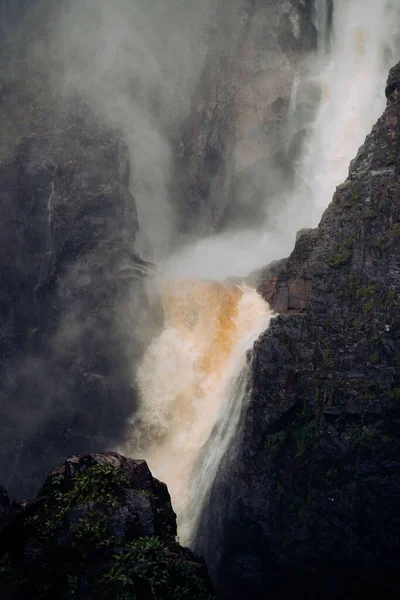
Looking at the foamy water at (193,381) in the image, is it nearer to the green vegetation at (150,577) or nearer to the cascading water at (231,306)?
the cascading water at (231,306)

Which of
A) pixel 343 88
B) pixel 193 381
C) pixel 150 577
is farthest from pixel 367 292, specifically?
pixel 343 88

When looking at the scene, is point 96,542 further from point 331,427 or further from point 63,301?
point 63,301

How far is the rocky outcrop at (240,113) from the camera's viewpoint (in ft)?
157

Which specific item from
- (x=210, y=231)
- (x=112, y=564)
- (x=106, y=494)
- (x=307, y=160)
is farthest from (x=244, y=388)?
(x=307, y=160)

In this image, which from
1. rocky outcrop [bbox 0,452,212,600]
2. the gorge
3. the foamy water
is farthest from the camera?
the foamy water

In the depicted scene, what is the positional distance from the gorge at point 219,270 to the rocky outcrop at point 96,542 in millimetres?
8898

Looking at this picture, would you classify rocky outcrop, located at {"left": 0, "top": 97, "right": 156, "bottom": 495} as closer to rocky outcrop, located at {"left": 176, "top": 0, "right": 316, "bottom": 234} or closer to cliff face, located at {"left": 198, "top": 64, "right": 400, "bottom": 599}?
rocky outcrop, located at {"left": 176, "top": 0, "right": 316, "bottom": 234}

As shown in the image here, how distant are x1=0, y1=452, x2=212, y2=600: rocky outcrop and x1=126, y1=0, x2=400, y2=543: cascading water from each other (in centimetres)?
1086

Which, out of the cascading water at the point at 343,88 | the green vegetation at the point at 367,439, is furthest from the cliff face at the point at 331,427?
the cascading water at the point at 343,88

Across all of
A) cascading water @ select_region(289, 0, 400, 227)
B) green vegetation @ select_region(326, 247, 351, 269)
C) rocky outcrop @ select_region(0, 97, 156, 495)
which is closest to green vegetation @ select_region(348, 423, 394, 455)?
green vegetation @ select_region(326, 247, 351, 269)

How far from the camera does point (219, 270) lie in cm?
4541

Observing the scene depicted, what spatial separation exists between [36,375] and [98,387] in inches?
156

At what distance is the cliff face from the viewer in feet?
80.8

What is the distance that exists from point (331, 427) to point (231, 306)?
39.6 feet
